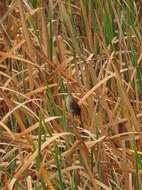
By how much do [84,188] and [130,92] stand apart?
15.3 inches

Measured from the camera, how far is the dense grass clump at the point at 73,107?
1.54 meters

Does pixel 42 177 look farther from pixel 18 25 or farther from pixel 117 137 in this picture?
pixel 18 25

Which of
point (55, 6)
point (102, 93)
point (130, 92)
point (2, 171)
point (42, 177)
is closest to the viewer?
point (42, 177)

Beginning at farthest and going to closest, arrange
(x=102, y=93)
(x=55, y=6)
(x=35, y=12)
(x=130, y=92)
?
(x=55, y=6) → (x=35, y=12) → (x=130, y=92) → (x=102, y=93)

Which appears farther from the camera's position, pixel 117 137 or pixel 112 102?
pixel 112 102

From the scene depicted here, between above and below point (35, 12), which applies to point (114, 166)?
below

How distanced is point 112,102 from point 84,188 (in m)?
0.32

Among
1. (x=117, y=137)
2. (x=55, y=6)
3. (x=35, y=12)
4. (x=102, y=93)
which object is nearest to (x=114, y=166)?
(x=117, y=137)

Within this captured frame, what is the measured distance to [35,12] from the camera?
2.06 meters

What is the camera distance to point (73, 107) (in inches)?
61.9

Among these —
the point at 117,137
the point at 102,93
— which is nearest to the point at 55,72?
the point at 102,93

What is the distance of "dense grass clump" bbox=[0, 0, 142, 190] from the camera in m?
1.54

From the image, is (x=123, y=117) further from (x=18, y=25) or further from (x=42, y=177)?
(x=18, y=25)

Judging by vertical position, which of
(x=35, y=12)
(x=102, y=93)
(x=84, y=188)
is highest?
(x=35, y=12)
